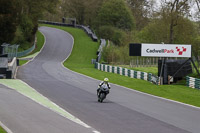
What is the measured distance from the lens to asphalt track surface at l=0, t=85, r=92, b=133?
1235cm

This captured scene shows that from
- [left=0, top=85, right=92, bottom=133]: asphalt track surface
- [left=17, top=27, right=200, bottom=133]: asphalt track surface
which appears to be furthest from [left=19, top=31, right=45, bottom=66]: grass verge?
[left=0, top=85, right=92, bottom=133]: asphalt track surface

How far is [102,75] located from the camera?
132ft

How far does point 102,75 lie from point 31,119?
26.3 meters

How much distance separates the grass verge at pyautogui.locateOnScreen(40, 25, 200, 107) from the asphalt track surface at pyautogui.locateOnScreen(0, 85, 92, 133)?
9289 millimetres

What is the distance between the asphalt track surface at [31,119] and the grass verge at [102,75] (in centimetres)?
929

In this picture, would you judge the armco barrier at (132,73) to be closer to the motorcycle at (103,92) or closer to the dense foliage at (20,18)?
the motorcycle at (103,92)

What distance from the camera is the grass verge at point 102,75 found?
2562 cm

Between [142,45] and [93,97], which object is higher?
[142,45]

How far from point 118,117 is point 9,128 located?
499 centimetres

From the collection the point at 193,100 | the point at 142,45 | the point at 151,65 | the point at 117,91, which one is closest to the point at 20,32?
the point at 151,65

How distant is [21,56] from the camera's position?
200ft

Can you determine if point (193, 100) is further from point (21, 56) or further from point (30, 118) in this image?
point (21, 56)

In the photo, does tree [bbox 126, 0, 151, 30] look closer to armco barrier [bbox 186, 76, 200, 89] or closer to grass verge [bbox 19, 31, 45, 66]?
grass verge [bbox 19, 31, 45, 66]

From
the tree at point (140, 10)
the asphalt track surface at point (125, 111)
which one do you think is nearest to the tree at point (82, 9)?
the tree at point (140, 10)
